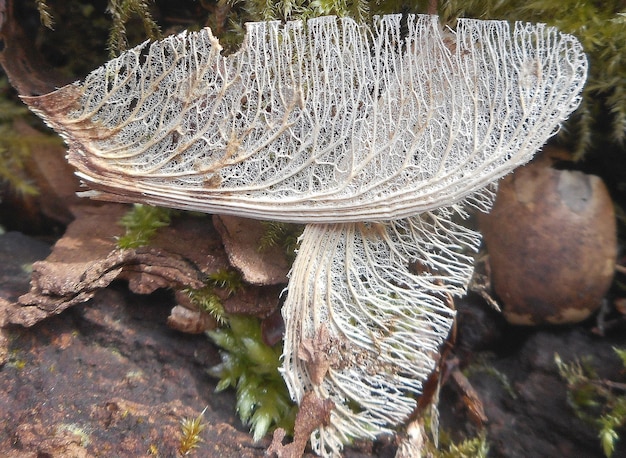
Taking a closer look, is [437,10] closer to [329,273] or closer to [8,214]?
[329,273]

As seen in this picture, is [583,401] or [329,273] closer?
[329,273]

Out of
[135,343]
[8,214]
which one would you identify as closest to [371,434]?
[135,343]

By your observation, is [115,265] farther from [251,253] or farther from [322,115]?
[322,115]

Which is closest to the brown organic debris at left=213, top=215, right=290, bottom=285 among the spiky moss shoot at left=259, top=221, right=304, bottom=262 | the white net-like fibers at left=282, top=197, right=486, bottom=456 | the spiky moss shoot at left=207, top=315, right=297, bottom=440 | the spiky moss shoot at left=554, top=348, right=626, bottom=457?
the spiky moss shoot at left=259, top=221, right=304, bottom=262

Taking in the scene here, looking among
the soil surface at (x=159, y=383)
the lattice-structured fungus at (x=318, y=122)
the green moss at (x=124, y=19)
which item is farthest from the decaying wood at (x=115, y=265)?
the green moss at (x=124, y=19)

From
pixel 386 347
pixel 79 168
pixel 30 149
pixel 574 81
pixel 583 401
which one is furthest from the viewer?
pixel 30 149

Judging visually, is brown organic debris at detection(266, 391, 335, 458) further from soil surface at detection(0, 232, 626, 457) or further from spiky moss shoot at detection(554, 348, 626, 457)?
spiky moss shoot at detection(554, 348, 626, 457)

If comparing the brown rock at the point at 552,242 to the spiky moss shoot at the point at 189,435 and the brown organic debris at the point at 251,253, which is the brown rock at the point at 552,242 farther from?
the spiky moss shoot at the point at 189,435
